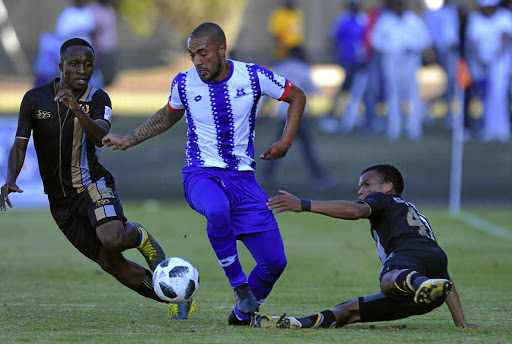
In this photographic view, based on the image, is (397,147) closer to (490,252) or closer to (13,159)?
(490,252)

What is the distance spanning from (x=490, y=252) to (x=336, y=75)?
48.2 ft

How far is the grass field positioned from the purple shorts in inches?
30.5

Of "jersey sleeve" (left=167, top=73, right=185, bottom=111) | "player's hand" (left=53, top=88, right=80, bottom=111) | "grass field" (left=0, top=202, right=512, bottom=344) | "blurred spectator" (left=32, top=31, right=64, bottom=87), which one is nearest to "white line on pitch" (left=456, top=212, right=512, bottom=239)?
"grass field" (left=0, top=202, right=512, bottom=344)

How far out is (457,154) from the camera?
18891mm

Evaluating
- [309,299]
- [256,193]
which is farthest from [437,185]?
[256,193]

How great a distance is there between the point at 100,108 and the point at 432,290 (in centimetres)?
311

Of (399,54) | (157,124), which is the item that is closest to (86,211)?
(157,124)

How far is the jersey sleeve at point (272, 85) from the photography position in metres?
7.88

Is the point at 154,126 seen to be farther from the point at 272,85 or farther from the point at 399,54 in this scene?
the point at 399,54

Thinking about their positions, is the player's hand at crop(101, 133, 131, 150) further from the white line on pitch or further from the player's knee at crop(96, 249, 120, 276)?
the white line on pitch

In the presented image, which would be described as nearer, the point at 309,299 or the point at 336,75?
the point at 309,299

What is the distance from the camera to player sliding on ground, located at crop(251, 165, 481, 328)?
273 inches

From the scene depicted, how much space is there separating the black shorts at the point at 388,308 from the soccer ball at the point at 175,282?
1290mm

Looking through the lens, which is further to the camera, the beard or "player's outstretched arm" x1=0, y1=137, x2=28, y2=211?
"player's outstretched arm" x1=0, y1=137, x2=28, y2=211
